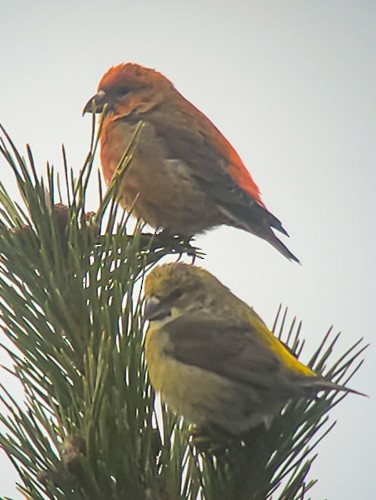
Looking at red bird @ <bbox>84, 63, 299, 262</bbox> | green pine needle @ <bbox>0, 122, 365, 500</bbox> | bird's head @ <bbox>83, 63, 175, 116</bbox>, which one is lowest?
green pine needle @ <bbox>0, 122, 365, 500</bbox>

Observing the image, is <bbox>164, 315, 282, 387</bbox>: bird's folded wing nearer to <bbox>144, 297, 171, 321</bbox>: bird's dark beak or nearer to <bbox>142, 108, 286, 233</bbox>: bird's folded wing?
<bbox>144, 297, 171, 321</bbox>: bird's dark beak

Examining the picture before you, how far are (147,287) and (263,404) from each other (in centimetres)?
25

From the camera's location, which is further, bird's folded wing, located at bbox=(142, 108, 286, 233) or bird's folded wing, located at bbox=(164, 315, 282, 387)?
bird's folded wing, located at bbox=(142, 108, 286, 233)

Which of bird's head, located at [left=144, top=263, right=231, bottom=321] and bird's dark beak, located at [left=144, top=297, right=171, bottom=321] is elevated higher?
bird's head, located at [left=144, top=263, right=231, bottom=321]

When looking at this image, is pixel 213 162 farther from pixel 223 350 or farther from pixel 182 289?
pixel 223 350

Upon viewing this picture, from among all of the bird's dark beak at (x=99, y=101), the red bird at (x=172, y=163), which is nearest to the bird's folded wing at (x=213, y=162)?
the red bird at (x=172, y=163)

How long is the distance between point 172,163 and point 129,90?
0.27m

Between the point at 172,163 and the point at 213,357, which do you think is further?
the point at 172,163

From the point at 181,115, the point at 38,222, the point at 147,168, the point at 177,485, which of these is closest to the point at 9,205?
the point at 38,222

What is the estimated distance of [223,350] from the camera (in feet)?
3.06

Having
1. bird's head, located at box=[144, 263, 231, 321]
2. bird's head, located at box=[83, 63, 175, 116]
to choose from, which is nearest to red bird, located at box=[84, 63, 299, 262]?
bird's head, located at box=[83, 63, 175, 116]

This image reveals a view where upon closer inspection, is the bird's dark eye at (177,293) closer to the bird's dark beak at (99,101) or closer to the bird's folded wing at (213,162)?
the bird's folded wing at (213,162)

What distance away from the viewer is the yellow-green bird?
2.89 ft

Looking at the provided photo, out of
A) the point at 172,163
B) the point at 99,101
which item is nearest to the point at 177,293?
the point at 172,163
